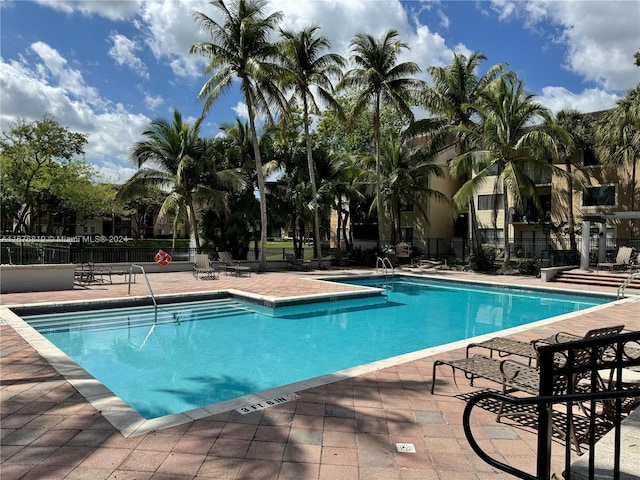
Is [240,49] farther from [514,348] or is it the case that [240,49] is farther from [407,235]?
[407,235]

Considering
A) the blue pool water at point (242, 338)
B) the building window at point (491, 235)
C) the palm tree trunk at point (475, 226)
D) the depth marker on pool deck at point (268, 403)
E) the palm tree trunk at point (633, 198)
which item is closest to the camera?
the depth marker on pool deck at point (268, 403)

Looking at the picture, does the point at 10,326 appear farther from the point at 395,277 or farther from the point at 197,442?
the point at 395,277

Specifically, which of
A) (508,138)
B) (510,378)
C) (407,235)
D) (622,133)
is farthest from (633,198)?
(510,378)

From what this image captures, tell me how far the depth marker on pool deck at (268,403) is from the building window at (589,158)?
29.4 meters

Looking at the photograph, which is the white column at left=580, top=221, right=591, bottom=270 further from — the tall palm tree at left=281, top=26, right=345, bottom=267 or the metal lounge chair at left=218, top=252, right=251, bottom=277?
the metal lounge chair at left=218, top=252, right=251, bottom=277

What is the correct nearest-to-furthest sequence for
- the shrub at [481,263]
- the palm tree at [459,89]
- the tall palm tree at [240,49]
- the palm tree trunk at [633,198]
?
1. the tall palm tree at [240,49]
2. the shrub at [481,263]
3. the palm tree at [459,89]
4. the palm tree trunk at [633,198]

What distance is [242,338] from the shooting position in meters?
9.72

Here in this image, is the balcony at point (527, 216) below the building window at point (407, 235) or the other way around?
the other way around

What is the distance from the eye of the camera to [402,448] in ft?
12.4

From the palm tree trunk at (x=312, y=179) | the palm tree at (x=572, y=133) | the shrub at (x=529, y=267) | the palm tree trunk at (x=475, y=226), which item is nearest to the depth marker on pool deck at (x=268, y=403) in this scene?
the palm tree trunk at (x=312, y=179)

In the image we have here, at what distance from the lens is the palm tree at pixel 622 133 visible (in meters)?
20.5

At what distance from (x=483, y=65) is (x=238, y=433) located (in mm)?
26361

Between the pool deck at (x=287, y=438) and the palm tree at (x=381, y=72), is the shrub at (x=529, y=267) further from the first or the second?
the pool deck at (x=287, y=438)

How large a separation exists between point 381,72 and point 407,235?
14.6m
